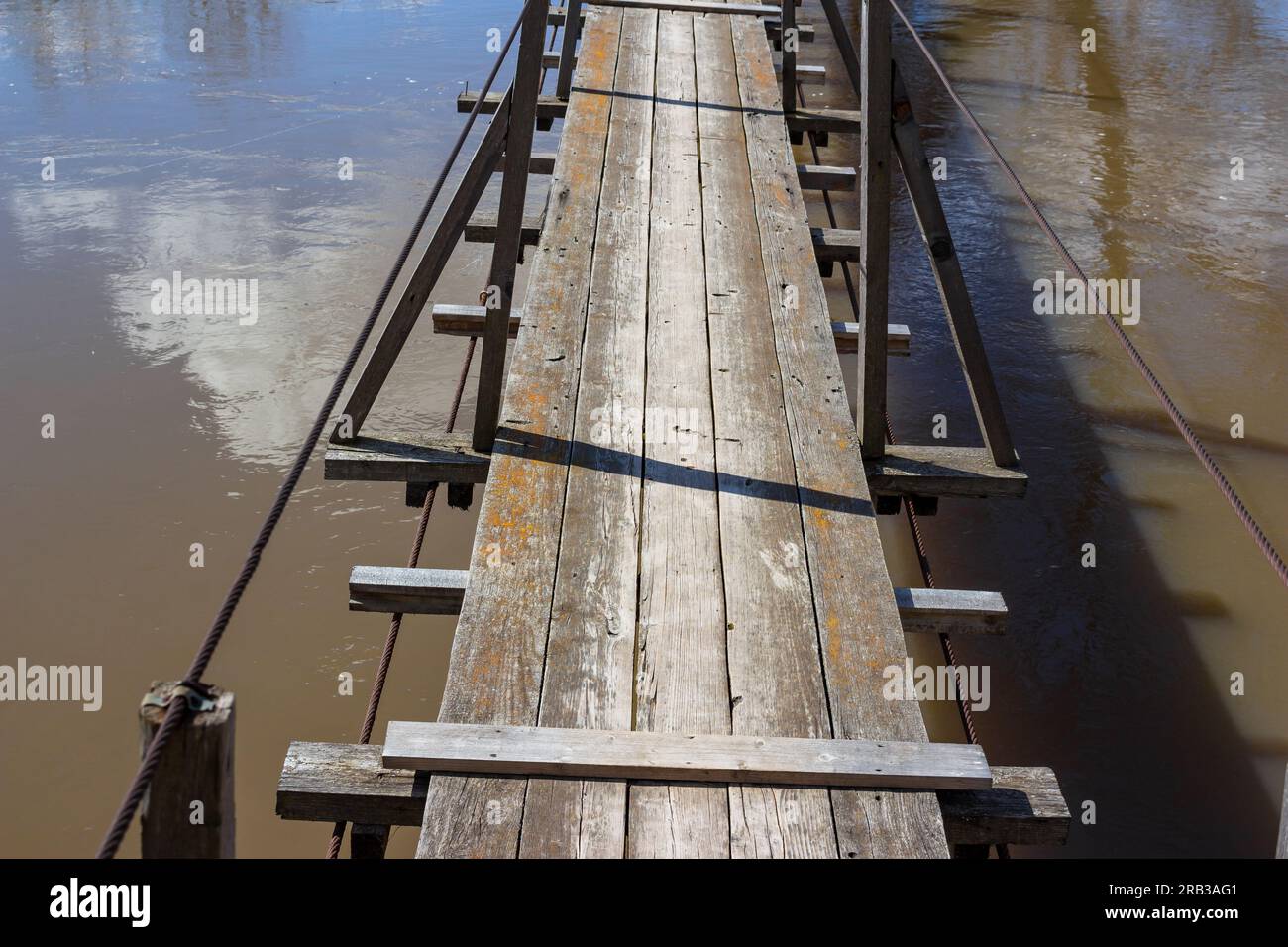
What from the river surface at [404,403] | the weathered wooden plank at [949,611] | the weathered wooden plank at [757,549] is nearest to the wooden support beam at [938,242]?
the weathered wooden plank at [757,549]

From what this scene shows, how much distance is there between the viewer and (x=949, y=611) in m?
3.50

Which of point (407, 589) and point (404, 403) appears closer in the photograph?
point (407, 589)

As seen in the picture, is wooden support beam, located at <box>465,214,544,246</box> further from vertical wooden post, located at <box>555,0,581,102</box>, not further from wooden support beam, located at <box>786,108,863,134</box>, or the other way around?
wooden support beam, located at <box>786,108,863,134</box>

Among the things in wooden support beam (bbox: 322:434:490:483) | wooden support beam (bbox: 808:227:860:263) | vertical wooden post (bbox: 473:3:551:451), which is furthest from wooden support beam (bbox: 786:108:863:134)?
wooden support beam (bbox: 322:434:490:483)

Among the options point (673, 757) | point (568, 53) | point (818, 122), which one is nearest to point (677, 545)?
point (673, 757)

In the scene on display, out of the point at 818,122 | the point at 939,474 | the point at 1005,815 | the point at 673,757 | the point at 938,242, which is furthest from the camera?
the point at 818,122

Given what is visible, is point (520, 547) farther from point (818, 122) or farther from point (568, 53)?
point (568, 53)

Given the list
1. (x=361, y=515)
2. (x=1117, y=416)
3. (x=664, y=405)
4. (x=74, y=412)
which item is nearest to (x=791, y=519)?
(x=664, y=405)

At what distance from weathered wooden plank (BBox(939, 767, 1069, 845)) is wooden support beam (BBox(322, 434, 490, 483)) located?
6.12 feet

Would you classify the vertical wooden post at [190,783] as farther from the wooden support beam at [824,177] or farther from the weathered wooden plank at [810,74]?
the weathered wooden plank at [810,74]

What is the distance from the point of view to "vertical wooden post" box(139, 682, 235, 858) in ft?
5.02

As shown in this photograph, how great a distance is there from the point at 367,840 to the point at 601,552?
Result: 972mm
